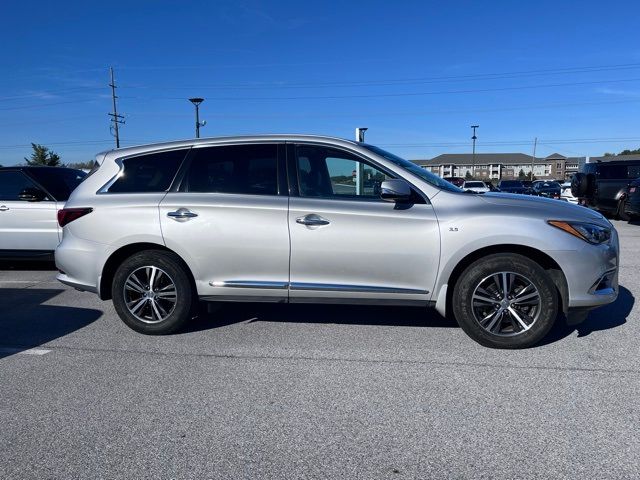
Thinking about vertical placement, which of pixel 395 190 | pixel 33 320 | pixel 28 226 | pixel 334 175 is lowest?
pixel 33 320

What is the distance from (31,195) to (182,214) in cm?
451

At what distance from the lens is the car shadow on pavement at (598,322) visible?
4.82 metres

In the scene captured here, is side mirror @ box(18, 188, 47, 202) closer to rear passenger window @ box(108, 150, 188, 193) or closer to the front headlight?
rear passenger window @ box(108, 150, 188, 193)

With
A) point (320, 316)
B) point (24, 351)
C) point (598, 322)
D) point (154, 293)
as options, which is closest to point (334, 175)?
point (320, 316)

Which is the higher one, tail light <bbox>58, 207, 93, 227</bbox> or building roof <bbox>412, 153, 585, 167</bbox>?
building roof <bbox>412, 153, 585, 167</bbox>

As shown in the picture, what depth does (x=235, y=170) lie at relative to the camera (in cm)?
494

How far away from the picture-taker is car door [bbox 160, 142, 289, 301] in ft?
15.3

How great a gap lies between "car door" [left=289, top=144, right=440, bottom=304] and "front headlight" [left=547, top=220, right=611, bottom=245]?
102 centimetres

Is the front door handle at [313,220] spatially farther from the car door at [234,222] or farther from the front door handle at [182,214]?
the front door handle at [182,214]

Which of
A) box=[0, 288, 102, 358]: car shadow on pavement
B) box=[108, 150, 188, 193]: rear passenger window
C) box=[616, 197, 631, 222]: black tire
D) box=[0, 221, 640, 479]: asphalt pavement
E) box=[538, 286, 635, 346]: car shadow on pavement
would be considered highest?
box=[108, 150, 188, 193]: rear passenger window

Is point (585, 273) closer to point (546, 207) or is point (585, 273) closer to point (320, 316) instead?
point (546, 207)

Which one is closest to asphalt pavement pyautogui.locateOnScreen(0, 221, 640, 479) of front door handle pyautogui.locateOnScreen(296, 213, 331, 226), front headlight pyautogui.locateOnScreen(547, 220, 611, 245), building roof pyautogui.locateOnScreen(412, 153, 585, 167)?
front headlight pyautogui.locateOnScreen(547, 220, 611, 245)

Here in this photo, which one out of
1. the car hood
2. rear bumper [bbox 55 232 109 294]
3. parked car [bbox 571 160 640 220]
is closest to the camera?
the car hood

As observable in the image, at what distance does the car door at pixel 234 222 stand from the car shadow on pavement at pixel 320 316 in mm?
586
